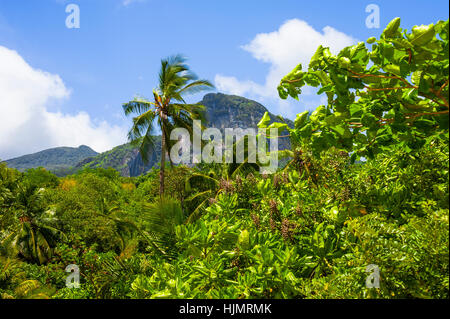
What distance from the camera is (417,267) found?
1.15 metres

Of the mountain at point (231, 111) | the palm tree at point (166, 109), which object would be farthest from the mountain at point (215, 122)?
the palm tree at point (166, 109)

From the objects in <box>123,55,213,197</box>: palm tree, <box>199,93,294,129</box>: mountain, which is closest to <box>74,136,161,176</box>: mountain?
<box>199,93,294,129</box>: mountain


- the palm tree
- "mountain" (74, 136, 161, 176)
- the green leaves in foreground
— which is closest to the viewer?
the green leaves in foreground

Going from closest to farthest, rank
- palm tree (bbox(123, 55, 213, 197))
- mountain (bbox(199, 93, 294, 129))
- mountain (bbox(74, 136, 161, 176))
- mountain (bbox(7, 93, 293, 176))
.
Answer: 1. palm tree (bbox(123, 55, 213, 197))
2. mountain (bbox(74, 136, 161, 176))
3. mountain (bbox(7, 93, 293, 176))
4. mountain (bbox(199, 93, 294, 129))

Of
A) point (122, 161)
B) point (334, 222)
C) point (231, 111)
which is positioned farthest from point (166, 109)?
point (231, 111)

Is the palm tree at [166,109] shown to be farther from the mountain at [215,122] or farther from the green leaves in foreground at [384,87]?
the mountain at [215,122]

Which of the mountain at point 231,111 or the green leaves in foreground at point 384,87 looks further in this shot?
the mountain at point 231,111

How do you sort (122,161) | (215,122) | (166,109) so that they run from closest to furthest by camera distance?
1. (166,109)
2. (122,161)
3. (215,122)

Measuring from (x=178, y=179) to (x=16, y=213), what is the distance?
8044mm

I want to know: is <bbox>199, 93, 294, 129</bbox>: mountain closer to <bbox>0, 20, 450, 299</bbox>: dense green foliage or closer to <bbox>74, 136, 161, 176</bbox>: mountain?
<bbox>74, 136, 161, 176</bbox>: mountain

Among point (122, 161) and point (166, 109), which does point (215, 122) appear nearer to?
point (122, 161)

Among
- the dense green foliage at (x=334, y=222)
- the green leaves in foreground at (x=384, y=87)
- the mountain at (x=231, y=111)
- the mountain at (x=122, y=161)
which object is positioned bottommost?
the dense green foliage at (x=334, y=222)

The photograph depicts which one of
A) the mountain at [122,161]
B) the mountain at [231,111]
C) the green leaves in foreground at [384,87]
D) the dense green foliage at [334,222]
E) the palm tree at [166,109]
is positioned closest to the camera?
the green leaves in foreground at [384,87]
